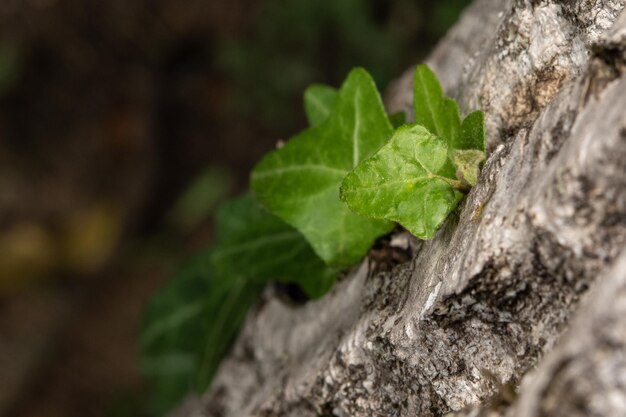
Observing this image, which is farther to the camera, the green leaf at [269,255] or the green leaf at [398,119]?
the green leaf at [269,255]

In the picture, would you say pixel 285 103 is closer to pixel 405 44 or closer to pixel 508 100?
pixel 405 44

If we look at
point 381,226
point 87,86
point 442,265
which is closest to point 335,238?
→ point 381,226

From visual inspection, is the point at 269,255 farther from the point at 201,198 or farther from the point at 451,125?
the point at 201,198

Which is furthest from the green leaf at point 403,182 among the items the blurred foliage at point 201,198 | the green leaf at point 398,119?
the blurred foliage at point 201,198

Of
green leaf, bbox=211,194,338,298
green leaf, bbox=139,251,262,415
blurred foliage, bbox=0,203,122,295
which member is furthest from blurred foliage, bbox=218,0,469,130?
green leaf, bbox=211,194,338,298

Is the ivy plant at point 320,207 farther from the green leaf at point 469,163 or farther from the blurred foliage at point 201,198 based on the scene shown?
the blurred foliage at point 201,198

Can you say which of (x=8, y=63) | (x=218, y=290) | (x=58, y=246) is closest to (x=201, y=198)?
(x=58, y=246)

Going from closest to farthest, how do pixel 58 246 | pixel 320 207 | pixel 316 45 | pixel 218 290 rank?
pixel 320 207 < pixel 218 290 < pixel 316 45 < pixel 58 246
